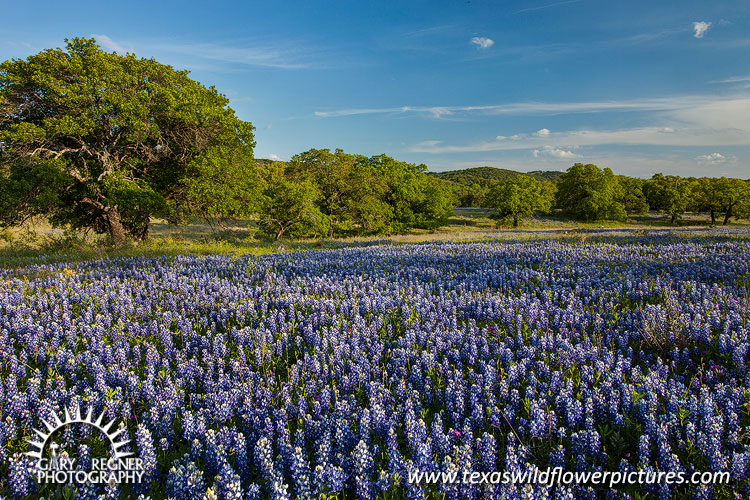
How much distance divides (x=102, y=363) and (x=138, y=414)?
130 centimetres

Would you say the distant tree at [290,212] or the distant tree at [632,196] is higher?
the distant tree at [632,196]

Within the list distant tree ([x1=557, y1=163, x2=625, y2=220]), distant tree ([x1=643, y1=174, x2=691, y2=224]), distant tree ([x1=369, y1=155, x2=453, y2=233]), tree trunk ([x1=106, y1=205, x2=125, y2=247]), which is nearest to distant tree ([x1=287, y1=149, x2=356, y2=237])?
distant tree ([x1=369, y1=155, x2=453, y2=233])

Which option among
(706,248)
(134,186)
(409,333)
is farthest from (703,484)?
(134,186)

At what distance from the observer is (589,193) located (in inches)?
2822

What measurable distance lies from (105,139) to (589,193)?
75.8 m

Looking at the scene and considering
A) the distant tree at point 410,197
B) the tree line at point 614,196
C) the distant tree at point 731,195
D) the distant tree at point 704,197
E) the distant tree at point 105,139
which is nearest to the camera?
the distant tree at point 105,139

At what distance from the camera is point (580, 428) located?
3486 mm

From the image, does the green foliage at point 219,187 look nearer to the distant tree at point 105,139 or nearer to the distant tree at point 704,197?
the distant tree at point 105,139

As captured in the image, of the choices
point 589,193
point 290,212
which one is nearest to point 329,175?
point 290,212

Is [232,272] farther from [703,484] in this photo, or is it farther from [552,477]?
[703,484]

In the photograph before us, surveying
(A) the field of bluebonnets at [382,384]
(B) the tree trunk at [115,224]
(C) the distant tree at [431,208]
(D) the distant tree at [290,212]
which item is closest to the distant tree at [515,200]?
(C) the distant tree at [431,208]

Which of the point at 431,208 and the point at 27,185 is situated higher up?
the point at 431,208

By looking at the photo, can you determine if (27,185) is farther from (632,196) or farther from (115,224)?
(632,196)

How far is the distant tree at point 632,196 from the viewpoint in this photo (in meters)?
78.4
